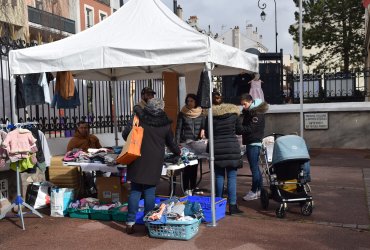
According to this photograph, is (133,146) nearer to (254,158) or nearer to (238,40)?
(254,158)

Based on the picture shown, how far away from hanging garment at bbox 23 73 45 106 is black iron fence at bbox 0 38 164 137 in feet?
0.88

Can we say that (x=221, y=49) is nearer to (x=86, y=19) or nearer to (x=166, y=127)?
(x=166, y=127)

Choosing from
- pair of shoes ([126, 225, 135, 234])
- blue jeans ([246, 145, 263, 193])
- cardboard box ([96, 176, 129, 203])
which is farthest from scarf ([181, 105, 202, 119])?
pair of shoes ([126, 225, 135, 234])

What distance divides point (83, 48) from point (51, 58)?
1.69 ft

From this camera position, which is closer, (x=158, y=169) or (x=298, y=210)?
(x=158, y=169)

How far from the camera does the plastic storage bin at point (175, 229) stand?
573 centimetres

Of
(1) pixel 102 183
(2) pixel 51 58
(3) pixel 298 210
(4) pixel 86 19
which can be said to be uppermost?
(4) pixel 86 19

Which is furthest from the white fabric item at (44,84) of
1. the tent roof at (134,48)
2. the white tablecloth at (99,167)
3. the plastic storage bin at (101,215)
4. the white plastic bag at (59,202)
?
the plastic storage bin at (101,215)

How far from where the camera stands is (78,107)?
35.7ft

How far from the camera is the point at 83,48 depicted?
22.6ft

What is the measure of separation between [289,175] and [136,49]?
2.92 m

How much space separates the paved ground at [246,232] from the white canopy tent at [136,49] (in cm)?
64

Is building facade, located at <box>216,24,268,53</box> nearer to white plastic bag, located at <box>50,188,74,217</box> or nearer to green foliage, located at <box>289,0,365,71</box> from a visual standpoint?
green foliage, located at <box>289,0,365,71</box>

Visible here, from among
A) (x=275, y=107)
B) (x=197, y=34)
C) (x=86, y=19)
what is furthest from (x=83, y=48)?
(x=86, y=19)
